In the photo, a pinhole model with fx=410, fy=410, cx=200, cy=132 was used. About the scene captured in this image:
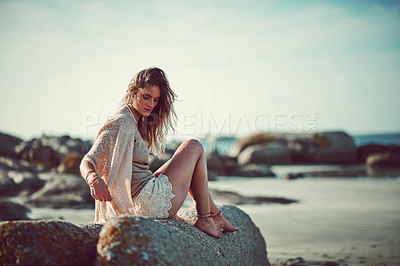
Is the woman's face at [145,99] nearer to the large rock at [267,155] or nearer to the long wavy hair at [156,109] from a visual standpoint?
the long wavy hair at [156,109]

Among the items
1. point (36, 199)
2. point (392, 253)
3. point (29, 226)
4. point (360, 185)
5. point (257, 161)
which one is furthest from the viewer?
point (257, 161)

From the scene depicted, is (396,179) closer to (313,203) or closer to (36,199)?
(313,203)

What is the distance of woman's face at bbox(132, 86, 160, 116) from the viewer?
3.92m

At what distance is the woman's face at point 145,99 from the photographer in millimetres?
3916

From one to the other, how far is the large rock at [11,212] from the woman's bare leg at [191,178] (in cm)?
407

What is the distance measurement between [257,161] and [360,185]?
31.5 feet

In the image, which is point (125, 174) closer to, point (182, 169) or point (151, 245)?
point (182, 169)

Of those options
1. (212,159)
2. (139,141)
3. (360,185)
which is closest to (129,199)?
(139,141)

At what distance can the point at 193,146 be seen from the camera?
157 inches

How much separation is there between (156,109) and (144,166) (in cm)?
63

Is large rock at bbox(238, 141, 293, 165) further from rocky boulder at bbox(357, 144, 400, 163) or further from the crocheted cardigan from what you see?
the crocheted cardigan

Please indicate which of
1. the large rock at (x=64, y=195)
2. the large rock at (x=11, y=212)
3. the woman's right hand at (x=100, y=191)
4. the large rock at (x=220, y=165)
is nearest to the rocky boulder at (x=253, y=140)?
the large rock at (x=220, y=165)

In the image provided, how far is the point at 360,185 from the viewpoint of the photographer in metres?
11.8

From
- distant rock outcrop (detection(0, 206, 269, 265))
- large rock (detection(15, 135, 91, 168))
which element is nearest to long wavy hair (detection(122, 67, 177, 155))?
distant rock outcrop (detection(0, 206, 269, 265))
